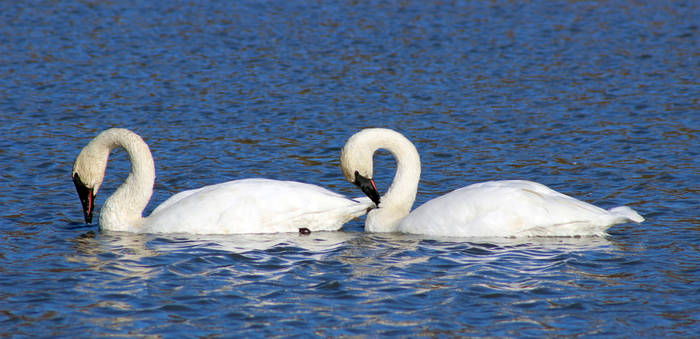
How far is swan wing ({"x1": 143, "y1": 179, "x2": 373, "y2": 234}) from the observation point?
10773mm

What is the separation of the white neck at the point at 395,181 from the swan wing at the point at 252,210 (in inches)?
11.1

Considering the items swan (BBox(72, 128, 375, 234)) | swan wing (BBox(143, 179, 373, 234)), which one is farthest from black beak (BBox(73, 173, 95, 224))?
swan wing (BBox(143, 179, 373, 234))

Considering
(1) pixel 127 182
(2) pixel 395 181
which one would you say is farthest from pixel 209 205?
(2) pixel 395 181

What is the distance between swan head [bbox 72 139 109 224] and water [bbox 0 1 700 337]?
28 cm

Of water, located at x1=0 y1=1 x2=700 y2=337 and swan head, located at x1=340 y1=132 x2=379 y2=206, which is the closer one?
water, located at x1=0 y1=1 x2=700 y2=337

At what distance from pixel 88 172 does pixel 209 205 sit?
1.50 metres

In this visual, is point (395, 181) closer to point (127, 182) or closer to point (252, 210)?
point (252, 210)

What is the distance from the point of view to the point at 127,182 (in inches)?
449

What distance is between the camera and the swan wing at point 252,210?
10773 millimetres

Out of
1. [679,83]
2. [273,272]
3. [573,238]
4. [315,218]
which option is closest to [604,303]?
[573,238]

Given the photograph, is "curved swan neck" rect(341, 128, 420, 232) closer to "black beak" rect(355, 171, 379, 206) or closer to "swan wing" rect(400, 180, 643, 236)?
"black beak" rect(355, 171, 379, 206)

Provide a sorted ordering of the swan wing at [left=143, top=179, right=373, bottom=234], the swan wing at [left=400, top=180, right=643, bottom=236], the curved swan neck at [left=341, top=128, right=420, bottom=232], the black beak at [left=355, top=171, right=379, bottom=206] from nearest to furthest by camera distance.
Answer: the swan wing at [left=400, top=180, right=643, bottom=236]
the swan wing at [left=143, top=179, right=373, bottom=234]
the curved swan neck at [left=341, top=128, right=420, bottom=232]
the black beak at [left=355, top=171, right=379, bottom=206]

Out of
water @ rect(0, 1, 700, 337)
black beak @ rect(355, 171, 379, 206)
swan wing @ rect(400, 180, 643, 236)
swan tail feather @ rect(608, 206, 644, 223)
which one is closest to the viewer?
water @ rect(0, 1, 700, 337)

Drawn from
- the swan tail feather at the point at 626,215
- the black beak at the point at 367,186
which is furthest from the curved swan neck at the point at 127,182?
the swan tail feather at the point at 626,215
